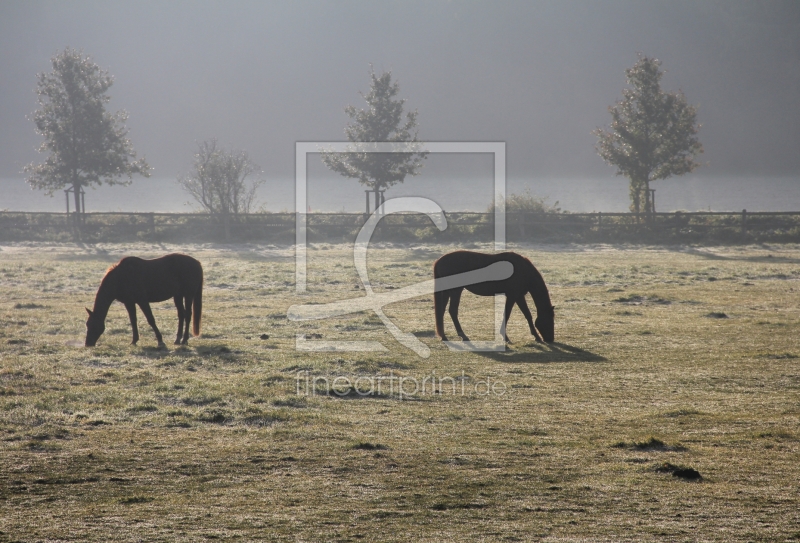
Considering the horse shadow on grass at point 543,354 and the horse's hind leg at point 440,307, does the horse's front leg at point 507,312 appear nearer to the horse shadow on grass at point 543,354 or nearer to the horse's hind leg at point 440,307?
the horse shadow on grass at point 543,354

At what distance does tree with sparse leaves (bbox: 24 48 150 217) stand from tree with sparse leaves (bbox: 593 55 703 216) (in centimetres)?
2771

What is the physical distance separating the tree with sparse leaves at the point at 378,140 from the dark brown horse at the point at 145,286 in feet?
95.8

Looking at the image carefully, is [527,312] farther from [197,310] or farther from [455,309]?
[197,310]

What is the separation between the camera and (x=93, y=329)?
12367 mm

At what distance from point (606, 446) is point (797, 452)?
5.64 feet

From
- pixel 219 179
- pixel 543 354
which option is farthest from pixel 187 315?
pixel 219 179

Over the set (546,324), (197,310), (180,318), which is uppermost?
(197,310)

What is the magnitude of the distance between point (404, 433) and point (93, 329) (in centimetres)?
689

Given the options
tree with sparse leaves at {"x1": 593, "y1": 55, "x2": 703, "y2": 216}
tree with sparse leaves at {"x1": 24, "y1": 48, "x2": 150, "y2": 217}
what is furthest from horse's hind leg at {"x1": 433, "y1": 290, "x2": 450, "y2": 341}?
tree with sparse leaves at {"x1": 24, "y1": 48, "x2": 150, "y2": 217}

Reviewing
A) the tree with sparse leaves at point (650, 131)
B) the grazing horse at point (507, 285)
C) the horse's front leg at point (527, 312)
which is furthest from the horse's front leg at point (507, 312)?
the tree with sparse leaves at point (650, 131)

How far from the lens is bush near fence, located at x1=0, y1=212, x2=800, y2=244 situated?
34.6 m

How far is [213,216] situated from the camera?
1524 inches

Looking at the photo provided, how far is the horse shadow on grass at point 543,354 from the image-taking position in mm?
Result: 11688

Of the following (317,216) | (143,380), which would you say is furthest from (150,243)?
(143,380)
